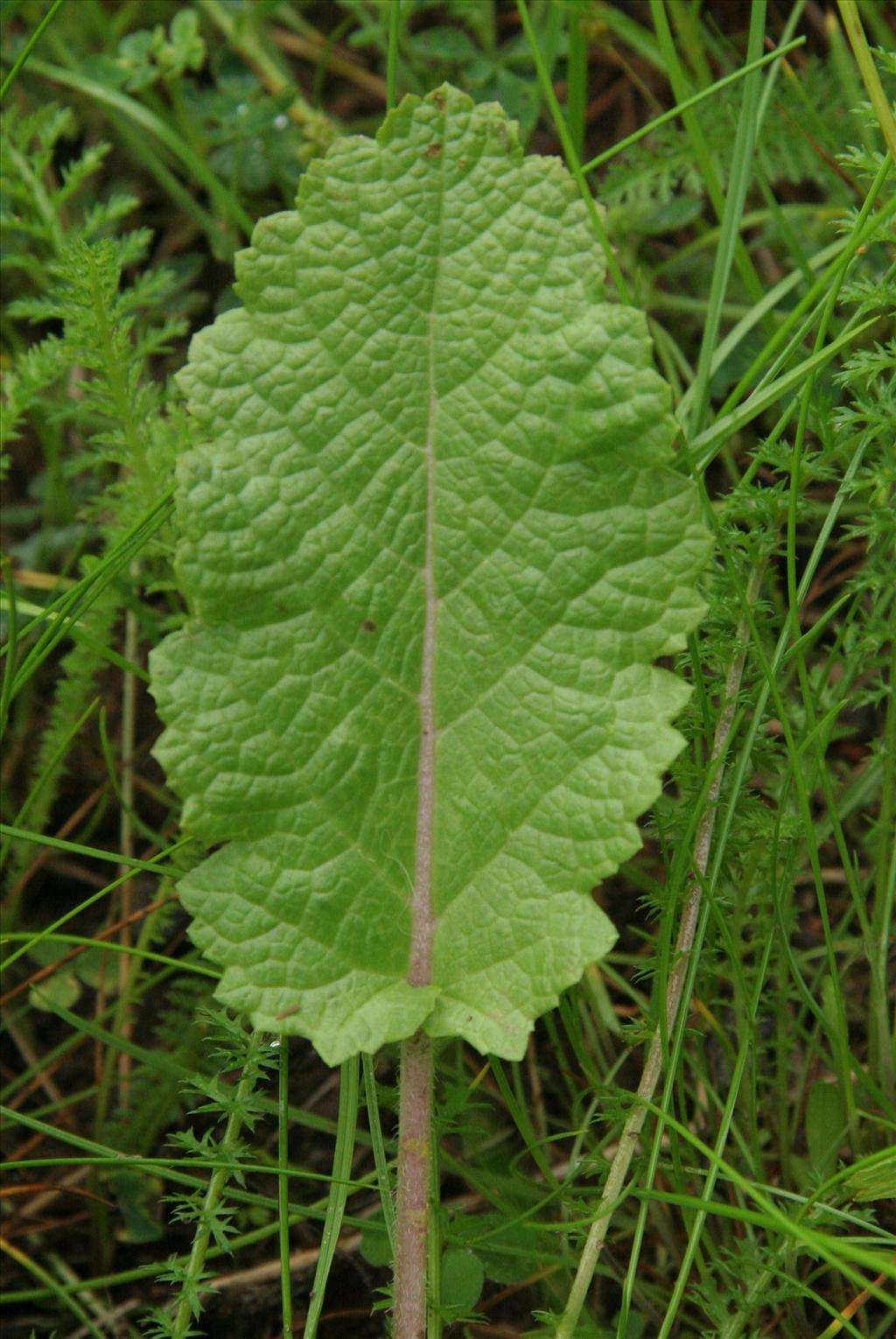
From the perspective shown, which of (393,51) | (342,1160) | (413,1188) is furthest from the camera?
(393,51)

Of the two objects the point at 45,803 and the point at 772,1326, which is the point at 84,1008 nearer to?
the point at 45,803

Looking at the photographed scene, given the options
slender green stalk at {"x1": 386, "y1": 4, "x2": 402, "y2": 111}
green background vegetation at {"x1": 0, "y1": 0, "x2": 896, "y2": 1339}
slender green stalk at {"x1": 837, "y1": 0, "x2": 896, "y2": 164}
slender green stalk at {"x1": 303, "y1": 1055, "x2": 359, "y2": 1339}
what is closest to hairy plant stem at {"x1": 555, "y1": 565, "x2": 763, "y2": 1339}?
green background vegetation at {"x1": 0, "y1": 0, "x2": 896, "y2": 1339}

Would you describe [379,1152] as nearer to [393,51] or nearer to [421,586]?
[421,586]

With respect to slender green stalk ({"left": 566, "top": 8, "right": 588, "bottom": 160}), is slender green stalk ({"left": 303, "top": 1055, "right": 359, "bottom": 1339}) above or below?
below

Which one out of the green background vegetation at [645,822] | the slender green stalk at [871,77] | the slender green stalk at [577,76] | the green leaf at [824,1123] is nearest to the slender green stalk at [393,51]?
the green background vegetation at [645,822]

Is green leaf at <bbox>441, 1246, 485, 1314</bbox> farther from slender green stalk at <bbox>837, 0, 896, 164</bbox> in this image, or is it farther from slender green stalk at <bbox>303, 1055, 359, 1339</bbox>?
slender green stalk at <bbox>837, 0, 896, 164</bbox>

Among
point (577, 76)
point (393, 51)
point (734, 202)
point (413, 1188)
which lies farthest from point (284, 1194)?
point (577, 76)

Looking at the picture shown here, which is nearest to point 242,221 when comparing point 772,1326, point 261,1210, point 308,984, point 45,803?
point 45,803
